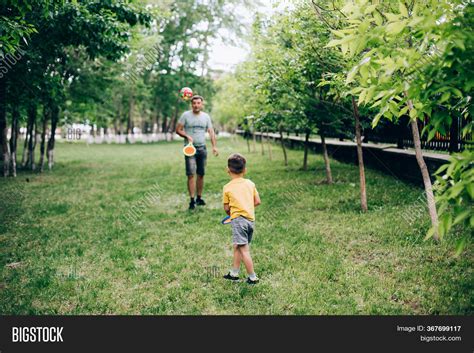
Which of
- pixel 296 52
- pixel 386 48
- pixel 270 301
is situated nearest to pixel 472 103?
pixel 386 48

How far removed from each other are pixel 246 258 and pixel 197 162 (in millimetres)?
4259

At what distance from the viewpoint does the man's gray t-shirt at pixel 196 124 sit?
816cm

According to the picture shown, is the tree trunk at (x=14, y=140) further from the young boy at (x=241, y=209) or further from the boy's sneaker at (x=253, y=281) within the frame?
the boy's sneaker at (x=253, y=281)

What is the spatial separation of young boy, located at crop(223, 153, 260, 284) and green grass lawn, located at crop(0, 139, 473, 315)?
329 mm

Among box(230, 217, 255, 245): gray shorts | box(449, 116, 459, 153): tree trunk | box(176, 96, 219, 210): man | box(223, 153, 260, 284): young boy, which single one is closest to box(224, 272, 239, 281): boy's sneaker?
box(223, 153, 260, 284): young boy

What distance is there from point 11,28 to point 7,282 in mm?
A: 3583

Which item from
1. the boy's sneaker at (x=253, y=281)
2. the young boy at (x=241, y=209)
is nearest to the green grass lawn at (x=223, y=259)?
the boy's sneaker at (x=253, y=281)

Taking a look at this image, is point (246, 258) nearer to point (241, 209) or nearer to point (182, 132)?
point (241, 209)

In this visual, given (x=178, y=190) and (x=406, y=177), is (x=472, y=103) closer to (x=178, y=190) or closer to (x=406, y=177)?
(x=406, y=177)

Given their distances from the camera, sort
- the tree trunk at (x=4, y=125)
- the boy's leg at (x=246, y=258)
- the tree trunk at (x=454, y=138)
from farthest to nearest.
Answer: the tree trunk at (x=4, y=125)
the tree trunk at (x=454, y=138)
the boy's leg at (x=246, y=258)

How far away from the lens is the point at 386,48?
2.96 meters

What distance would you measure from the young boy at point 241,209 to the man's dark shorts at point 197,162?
3.60 metres

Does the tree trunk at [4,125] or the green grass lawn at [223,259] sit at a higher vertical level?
the tree trunk at [4,125]

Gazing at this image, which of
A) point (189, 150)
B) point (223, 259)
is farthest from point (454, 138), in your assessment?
point (223, 259)
